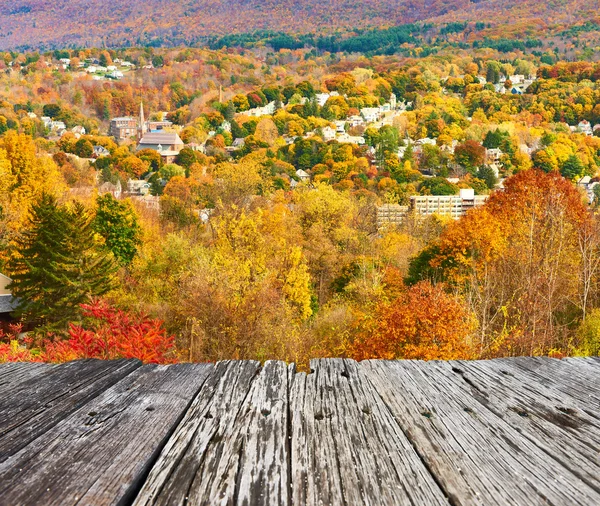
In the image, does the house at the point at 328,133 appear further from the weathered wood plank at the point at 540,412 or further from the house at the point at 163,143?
the weathered wood plank at the point at 540,412

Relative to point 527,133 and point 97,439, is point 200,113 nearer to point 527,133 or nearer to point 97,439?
point 527,133

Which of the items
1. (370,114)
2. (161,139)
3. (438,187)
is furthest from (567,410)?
(370,114)

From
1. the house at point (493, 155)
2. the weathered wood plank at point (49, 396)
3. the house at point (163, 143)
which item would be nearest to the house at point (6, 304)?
the weathered wood plank at point (49, 396)

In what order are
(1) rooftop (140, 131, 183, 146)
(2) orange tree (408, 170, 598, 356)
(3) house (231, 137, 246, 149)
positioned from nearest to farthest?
(2) orange tree (408, 170, 598, 356), (1) rooftop (140, 131, 183, 146), (3) house (231, 137, 246, 149)

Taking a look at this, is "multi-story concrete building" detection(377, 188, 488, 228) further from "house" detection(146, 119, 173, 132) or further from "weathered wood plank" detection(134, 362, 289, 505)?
"house" detection(146, 119, 173, 132)

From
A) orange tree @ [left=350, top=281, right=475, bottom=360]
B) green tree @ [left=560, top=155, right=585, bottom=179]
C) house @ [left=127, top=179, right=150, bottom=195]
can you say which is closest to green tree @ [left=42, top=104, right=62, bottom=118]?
house @ [left=127, top=179, right=150, bottom=195]

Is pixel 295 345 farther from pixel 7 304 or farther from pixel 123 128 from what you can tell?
pixel 123 128
